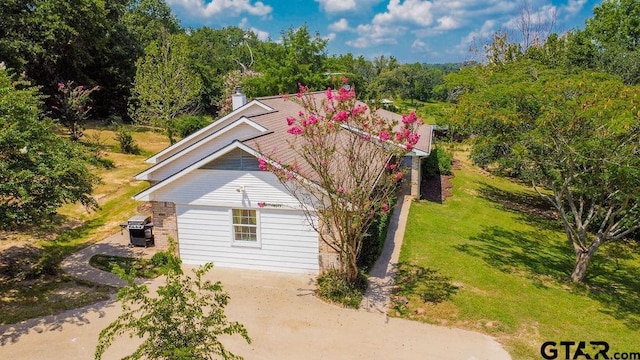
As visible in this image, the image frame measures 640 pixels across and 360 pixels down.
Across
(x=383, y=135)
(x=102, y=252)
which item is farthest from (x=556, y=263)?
(x=102, y=252)

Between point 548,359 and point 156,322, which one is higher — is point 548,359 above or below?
below

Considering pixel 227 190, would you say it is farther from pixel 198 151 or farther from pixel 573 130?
pixel 573 130

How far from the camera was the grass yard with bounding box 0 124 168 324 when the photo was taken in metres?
12.7

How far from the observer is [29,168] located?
12.1 m

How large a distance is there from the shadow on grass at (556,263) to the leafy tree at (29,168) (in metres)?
14.5

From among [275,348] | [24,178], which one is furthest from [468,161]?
[24,178]

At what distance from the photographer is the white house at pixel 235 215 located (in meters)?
14.2

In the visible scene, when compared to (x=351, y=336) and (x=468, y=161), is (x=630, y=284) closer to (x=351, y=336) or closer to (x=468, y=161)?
(x=351, y=336)

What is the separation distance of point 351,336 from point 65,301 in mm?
8734

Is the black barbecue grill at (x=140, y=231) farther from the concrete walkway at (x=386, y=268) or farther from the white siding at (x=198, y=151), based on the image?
the concrete walkway at (x=386, y=268)

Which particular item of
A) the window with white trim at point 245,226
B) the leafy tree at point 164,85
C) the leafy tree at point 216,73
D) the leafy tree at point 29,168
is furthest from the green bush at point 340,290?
the leafy tree at point 216,73

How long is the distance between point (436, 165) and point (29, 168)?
83.6ft

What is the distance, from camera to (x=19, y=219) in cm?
1167

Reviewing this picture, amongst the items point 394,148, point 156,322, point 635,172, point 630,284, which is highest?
point 394,148
